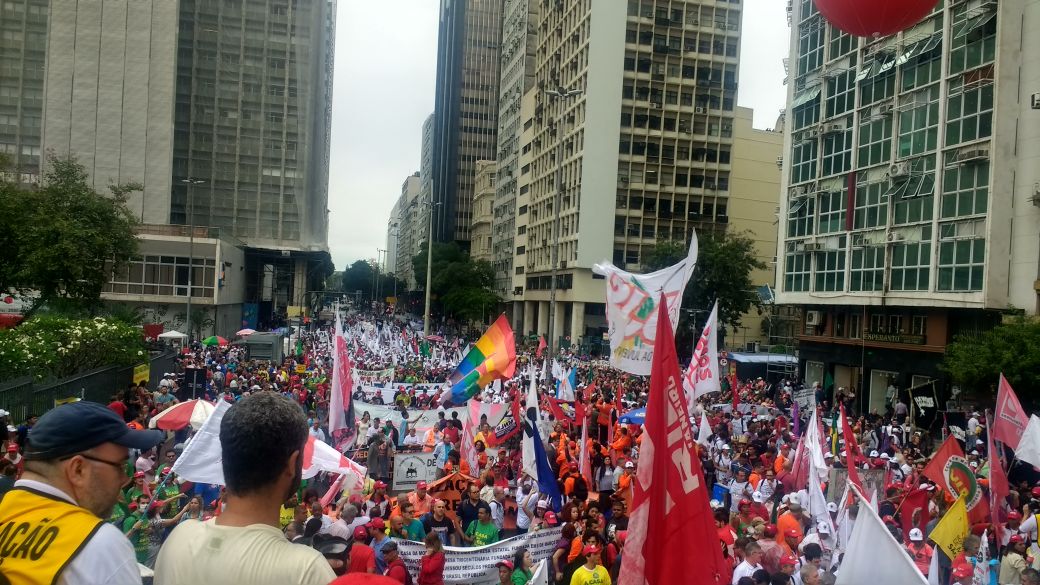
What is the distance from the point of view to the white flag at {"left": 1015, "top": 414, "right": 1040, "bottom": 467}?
12.8 meters

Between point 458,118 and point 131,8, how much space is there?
85740 mm

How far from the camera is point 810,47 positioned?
136 feet

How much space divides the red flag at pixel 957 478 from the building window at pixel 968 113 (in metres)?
21.6

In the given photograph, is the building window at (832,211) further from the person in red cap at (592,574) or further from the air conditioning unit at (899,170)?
the person in red cap at (592,574)


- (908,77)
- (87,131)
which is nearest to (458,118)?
(87,131)

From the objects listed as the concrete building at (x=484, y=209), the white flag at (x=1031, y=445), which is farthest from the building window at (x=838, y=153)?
the concrete building at (x=484, y=209)

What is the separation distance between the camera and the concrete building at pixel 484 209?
109 m

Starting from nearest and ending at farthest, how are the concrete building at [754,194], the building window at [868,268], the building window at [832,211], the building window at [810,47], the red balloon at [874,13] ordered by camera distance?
the red balloon at [874,13] < the building window at [868,268] < the building window at [832,211] < the building window at [810,47] < the concrete building at [754,194]

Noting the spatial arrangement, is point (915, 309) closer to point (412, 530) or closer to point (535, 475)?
point (535, 475)

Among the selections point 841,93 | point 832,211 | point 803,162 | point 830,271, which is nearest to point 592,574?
point 830,271

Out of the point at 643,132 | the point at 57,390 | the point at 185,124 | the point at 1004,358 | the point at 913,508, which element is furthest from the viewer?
the point at 643,132

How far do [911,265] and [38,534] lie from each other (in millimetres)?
35546

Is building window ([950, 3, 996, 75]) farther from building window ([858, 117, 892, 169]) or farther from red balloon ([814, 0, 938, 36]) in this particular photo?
red balloon ([814, 0, 938, 36])

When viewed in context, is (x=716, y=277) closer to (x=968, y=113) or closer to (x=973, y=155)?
(x=968, y=113)
